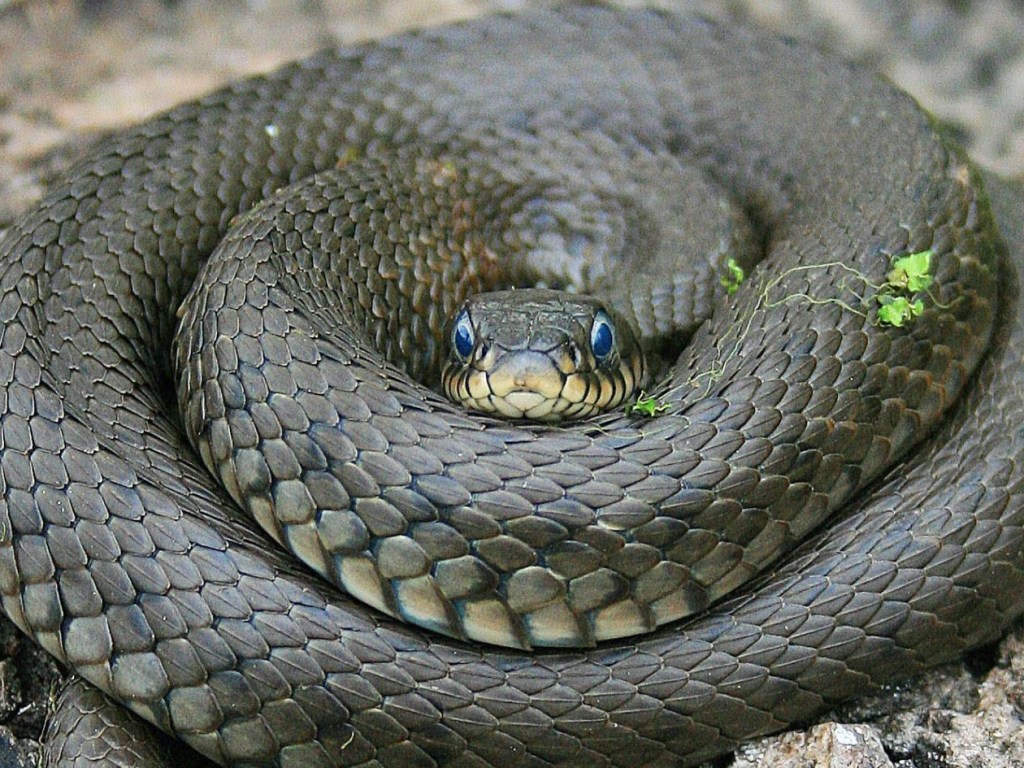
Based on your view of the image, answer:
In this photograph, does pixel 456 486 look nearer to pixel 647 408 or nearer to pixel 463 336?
pixel 647 408

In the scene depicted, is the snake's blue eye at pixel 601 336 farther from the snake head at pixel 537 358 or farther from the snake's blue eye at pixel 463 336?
the snake's blue eye at pixel 463 336

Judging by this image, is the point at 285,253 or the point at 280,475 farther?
the point at 285,253

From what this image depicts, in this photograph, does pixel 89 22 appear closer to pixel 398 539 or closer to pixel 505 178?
pixel 505 178

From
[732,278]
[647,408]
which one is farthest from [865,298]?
[647,408]

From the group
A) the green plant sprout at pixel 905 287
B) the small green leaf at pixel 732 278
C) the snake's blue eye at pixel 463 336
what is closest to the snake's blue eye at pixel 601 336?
the snake's blue eye at pixel 463 336

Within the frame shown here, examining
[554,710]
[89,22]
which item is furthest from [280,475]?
[89,22]

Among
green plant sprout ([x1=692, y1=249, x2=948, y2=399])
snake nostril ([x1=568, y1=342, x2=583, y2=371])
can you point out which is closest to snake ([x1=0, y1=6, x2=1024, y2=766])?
green plant sprout ([x1=692, y1=249, x2=948, y2=399])
